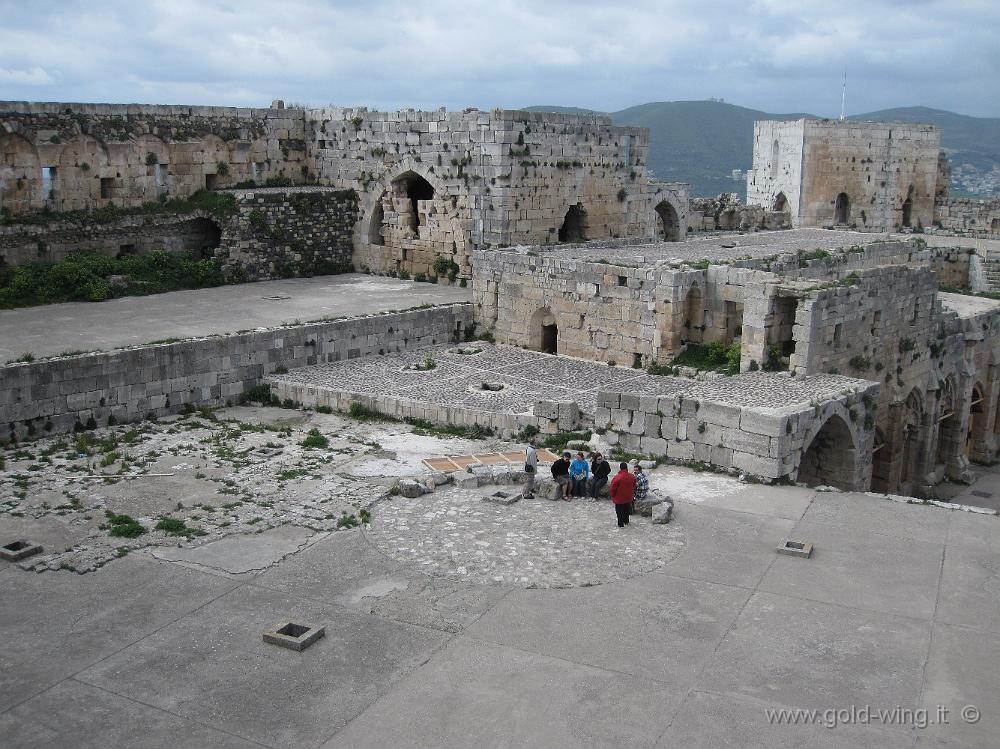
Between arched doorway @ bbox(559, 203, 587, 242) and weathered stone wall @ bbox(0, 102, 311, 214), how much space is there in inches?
273

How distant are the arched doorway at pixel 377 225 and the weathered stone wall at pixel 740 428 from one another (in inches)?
490

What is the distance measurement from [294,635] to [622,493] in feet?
14.3

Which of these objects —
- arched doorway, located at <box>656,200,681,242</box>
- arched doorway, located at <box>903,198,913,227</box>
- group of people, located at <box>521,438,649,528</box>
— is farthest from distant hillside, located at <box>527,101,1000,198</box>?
group of people, located at <box>521,438,649,528</box>

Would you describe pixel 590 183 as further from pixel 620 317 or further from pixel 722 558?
pixel 722 558

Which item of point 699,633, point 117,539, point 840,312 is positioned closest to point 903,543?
point 699,633

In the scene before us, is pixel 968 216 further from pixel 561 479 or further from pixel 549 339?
pixel 561 479

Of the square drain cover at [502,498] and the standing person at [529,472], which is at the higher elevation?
the standing person at [529,472]

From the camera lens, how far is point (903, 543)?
11.7m

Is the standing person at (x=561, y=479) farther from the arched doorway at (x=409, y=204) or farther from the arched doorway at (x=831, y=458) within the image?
the arched doorway at (x=409, y=204)

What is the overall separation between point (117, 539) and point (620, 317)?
34.1 ft

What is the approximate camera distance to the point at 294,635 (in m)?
9.46

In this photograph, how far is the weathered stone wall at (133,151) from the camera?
21.9m

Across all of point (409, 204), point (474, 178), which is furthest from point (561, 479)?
point (409, 204)

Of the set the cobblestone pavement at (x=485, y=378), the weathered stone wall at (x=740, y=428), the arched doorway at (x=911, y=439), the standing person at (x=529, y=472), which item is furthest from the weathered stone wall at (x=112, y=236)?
the arched doorway at (x=911, y=439)
